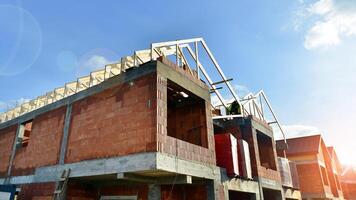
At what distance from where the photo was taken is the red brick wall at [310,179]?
889 inches

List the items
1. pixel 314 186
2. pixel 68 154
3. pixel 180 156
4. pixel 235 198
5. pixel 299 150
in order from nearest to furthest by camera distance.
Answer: pixel 180 156 < pixel 68 154 < pixel 235 198 < pixel 314 186 < pixel 299 150

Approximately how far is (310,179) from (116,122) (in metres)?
20.3

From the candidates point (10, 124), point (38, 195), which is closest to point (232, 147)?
point (38, 195)

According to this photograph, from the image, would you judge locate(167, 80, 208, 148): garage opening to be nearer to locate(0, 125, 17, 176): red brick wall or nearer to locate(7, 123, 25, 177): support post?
→ locate(7, 123, 25, 177): support post

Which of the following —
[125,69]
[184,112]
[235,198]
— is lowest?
[235,198]

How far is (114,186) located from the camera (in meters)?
11.6

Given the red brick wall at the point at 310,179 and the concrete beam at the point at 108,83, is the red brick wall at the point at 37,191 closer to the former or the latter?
the concrete beam at the point at 108,83

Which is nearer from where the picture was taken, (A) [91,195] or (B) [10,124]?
(A) [91,195]

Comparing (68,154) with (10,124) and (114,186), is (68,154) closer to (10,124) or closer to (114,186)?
(114,186)

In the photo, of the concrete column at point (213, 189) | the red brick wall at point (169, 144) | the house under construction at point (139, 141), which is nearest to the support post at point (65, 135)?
the house under construction at point (139, 141)

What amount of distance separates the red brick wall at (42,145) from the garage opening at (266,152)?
12024mm

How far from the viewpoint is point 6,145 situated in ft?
53.0

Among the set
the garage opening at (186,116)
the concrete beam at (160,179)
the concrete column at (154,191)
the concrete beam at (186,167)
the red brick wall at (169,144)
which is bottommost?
the concrete column at (154,191)

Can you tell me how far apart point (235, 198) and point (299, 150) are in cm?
1292
